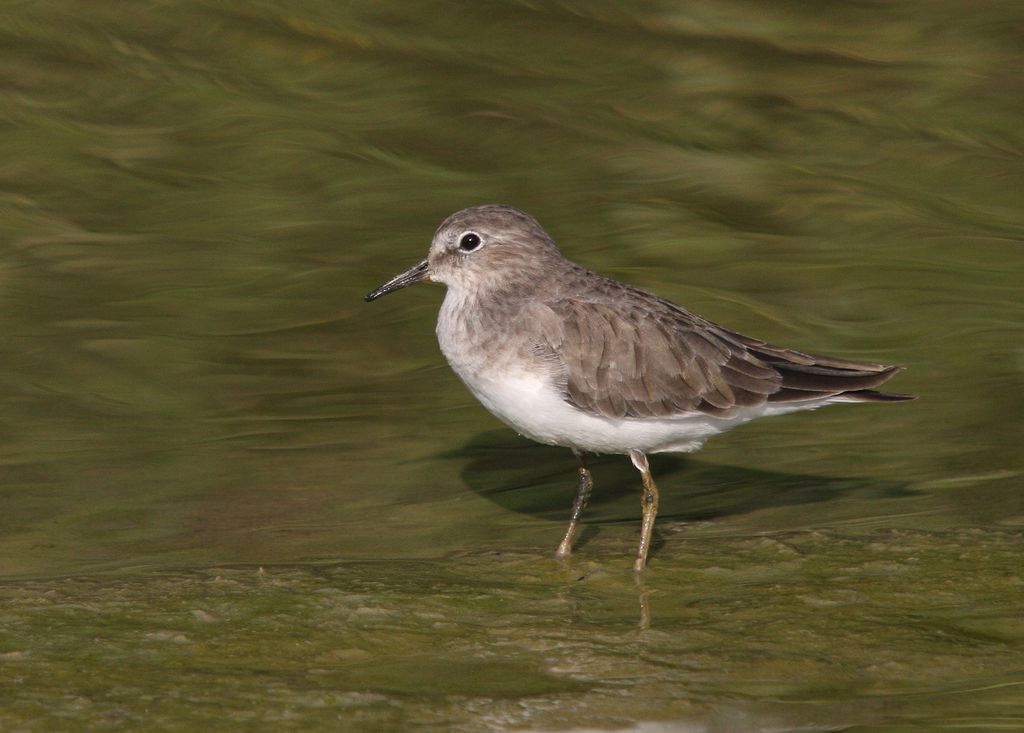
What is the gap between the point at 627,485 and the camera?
9.90 meters

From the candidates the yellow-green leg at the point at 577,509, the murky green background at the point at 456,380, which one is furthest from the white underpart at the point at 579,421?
the murky green background at the point at 456,380

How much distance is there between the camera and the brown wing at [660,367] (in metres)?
8.41

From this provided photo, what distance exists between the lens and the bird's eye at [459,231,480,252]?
886cm

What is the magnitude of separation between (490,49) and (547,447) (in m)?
6.00

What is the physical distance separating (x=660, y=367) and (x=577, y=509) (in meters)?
0.93

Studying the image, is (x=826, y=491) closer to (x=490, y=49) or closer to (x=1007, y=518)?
(x=1007, y=518)

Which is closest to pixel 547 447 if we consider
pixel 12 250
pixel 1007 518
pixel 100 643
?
pixel 1007 518

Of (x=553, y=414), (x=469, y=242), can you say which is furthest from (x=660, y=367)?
(x=469, y=242)

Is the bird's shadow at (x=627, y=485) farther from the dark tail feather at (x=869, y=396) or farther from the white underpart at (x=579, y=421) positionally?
the dark tail feather at (x=869, y=396)

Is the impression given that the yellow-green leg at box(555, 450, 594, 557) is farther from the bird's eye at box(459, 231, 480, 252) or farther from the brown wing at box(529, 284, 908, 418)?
the bird's eye at box(459, 231, 480, 252)

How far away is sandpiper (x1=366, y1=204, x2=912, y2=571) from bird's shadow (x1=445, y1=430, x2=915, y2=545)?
2.27ft

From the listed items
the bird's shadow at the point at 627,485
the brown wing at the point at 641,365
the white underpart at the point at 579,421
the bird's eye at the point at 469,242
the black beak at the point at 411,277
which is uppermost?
the bird's eye at the point at 469,242

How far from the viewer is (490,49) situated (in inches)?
603

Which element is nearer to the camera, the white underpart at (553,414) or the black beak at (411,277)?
the white underpart at (553,414)
